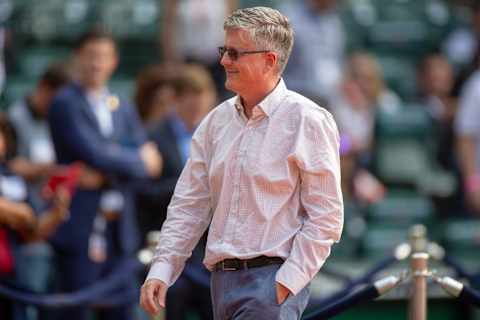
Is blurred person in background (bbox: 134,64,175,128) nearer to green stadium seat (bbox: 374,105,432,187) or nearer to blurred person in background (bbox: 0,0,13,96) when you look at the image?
blurred person in background (bbox: 0,0,13,96)

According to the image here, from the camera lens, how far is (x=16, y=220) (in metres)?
7.90

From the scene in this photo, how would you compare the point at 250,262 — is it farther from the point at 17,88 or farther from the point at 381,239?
the point at 17,88

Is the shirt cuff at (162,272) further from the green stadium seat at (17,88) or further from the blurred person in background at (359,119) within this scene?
the green stadium seat at (17,88)

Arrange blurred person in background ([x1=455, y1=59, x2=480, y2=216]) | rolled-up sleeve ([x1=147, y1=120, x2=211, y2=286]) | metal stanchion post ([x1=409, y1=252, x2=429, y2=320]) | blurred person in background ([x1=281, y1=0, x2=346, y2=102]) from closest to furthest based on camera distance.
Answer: rolled-up sleeve ([x1=147, y1=120, x2=211, y2=286]) < metal stanchion post ([x1=409, y1=252, x2=429, y2=320]) < blurred person in background ([x1=455, y1=59, x2=480, y2=216]) < blurred person in background ([x1=281, y1=0, x2=346, y2=102])

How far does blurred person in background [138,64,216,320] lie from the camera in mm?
8320

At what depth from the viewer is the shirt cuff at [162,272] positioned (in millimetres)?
5438

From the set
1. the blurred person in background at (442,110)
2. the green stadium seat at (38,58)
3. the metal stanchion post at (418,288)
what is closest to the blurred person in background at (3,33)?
the green stadium seat at (38,58)

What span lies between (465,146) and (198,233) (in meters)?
5.24

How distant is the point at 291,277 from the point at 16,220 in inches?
123

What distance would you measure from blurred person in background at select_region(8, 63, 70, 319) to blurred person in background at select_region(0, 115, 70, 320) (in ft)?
0.49

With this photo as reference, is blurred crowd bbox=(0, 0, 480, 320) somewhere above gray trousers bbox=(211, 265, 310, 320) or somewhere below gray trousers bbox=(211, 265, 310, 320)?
below

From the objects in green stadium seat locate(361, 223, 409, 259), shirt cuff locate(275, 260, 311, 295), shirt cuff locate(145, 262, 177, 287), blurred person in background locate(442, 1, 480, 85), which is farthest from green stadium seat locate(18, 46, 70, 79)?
shirt cuff locate(275, 260, 311, 295)

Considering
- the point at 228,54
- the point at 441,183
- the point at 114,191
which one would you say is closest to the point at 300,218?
the point at 228,54

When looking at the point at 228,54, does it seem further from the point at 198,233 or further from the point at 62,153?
the point at 62,153
